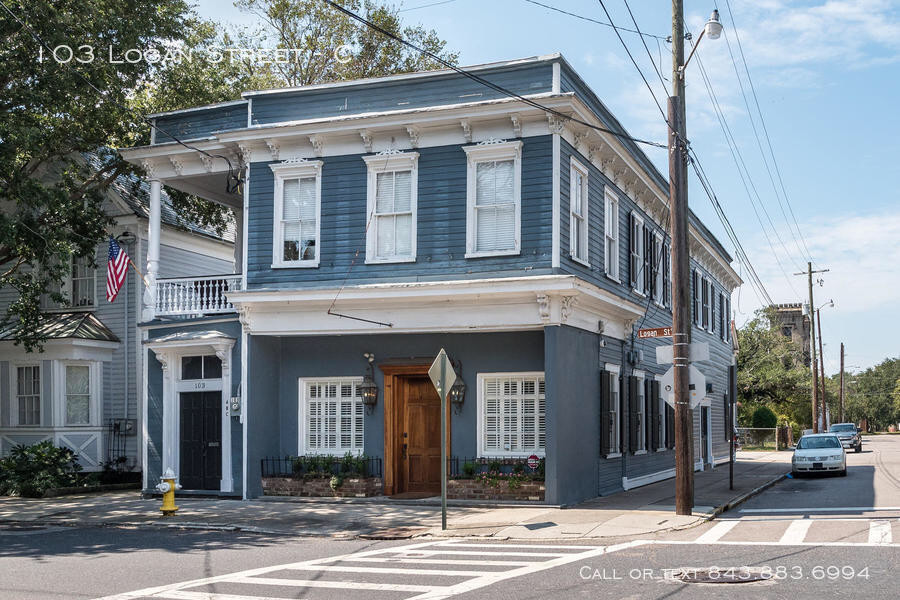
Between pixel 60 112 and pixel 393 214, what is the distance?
8992 mm

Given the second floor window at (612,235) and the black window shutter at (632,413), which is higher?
the second floor window at (612,235)

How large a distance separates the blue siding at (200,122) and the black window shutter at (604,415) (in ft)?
31.3

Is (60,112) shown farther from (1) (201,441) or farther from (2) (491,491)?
(2) (491,491)

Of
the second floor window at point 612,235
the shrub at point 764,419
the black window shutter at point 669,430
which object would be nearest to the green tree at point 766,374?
the shrub at point 764,419

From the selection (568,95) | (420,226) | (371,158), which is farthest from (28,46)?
(568,95)

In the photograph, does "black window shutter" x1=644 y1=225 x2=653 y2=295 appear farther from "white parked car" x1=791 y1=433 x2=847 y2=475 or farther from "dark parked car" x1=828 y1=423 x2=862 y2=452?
"dark parked car" x1=828 y1=423 x2=862 y2=452

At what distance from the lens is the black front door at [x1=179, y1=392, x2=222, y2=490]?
65.6 ft

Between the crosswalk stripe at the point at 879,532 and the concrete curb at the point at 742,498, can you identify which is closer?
the crosswalk stripe at the point at 879,532

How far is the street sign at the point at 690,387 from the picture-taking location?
16375mm

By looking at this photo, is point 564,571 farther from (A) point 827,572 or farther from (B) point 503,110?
(B) point 503,110

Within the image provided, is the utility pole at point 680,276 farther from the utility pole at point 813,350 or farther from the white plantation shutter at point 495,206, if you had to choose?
the utility pole at point 813,350

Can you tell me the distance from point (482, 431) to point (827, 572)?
941 centimetres

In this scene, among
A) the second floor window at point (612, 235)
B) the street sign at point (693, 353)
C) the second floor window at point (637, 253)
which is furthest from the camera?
the second floor window at point (637, 253)

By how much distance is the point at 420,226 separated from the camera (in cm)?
1864
